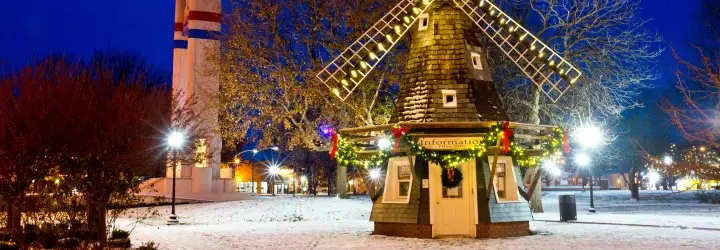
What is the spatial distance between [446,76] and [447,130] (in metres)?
1.78

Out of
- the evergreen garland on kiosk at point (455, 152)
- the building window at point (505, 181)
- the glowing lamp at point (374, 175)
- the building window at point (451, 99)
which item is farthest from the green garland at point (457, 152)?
the building window at point (451, 99)

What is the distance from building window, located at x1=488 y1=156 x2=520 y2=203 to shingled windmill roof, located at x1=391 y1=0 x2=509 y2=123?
1435 millimetres

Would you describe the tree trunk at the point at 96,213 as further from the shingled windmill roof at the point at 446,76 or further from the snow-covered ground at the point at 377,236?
the shingled windmill roof at the point at 446,76

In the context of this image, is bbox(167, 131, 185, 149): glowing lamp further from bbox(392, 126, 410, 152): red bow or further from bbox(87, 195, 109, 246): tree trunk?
bbox(87, 195, 109, 246): tree trunk

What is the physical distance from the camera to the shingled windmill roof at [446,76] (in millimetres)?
22750

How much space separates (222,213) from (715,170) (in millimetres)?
24688

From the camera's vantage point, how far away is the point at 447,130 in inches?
883

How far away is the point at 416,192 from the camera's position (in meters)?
22.5

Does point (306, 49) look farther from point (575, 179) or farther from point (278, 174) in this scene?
point (575, 179)

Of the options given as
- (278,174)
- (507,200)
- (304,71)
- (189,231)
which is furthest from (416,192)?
(278,174)

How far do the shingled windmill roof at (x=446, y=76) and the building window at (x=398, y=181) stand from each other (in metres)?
1.39

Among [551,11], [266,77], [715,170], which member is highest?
[551,11]

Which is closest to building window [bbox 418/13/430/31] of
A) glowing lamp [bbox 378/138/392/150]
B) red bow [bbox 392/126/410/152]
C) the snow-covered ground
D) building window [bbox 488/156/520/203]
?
glowing lamp [bbox 378/138/392/150]

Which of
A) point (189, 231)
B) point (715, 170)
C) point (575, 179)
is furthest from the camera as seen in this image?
point (575, 179)
